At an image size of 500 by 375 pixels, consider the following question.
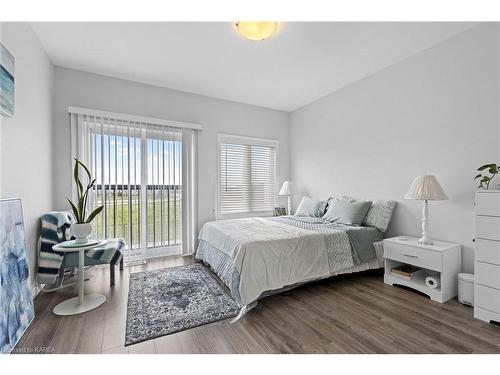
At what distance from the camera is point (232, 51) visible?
2809 mm

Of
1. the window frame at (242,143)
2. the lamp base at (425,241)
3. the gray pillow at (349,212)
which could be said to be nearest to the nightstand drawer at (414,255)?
the lamp base at (425,241)

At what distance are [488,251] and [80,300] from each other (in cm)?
364

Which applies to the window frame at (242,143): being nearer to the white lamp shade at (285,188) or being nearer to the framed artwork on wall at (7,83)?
the white lamp shade at (285,188)

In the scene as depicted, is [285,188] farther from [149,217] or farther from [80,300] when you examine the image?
[80,300]

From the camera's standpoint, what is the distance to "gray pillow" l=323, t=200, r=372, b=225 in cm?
322

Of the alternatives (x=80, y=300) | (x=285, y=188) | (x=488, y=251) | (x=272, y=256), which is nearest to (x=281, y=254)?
(x=272, y=256)

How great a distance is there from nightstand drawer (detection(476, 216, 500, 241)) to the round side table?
11.3 ft

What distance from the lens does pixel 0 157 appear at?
1.80 meters

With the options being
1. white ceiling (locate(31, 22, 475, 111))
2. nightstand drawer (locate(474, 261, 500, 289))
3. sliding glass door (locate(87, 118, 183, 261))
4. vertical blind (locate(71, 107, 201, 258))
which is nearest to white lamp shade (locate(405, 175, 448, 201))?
nightstand drawer (locate(474, 261, 500, 289))

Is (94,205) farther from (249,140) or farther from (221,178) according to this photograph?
(249,140)

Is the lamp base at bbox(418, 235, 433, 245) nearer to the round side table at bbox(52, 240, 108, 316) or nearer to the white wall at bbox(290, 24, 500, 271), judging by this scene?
the white wall at bbox(290, 24, 500, 271)

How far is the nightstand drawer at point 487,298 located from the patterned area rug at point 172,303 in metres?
2.09

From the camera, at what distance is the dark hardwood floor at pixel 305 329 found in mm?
1657

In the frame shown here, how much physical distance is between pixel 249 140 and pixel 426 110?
9.23 feet
